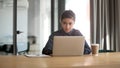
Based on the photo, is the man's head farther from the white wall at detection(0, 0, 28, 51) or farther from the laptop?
the white wall at detection(0, 0, 28, 51)

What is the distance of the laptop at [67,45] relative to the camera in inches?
88.3

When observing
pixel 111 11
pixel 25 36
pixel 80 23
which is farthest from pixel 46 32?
pixel 111 11

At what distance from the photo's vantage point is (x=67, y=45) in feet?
7.42

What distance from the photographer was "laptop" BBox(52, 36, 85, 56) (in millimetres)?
2244

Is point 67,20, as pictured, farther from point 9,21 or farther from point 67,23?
point 9,21

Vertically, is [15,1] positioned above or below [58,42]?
above

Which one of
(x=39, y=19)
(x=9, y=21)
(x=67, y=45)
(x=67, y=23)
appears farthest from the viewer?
(x=39, y=19)

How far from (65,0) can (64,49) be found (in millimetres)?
3413

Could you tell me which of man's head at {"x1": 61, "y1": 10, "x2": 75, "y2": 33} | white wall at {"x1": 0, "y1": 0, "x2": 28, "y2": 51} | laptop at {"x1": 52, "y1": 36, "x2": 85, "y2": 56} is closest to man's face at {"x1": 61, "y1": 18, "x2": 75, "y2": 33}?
man's head at {"x1": 61, "y1": 10, "x2": 75, "y2": 33}

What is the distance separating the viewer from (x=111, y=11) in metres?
5.09

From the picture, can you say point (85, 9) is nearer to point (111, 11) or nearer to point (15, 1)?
point (111, 11)

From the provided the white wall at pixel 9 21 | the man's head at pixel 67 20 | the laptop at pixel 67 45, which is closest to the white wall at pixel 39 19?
the white wall at pixel 9 21

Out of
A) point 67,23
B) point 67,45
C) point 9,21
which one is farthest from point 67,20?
point 9,21

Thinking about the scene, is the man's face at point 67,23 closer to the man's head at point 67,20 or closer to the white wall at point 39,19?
the man's head at point 67,20
